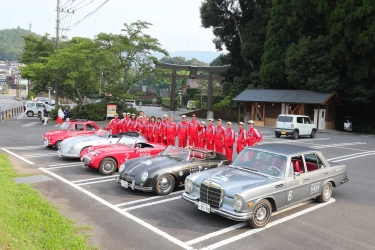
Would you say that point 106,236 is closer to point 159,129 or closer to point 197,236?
point 197,236

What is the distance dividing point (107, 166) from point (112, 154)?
41 centimetres

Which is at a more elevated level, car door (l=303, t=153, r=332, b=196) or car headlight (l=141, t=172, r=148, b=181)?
car door (l=303, t=153, r=332, b=196)

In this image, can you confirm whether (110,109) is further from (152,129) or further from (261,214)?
(261,214)

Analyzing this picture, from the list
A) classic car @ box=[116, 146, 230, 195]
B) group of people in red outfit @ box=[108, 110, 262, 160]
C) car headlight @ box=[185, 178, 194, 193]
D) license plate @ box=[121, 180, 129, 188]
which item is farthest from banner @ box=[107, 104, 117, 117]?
car headlight @ box=[185, 178, 194, 193]

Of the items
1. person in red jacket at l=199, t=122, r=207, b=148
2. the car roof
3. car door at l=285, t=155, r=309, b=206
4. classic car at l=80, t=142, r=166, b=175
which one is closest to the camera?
car door at l=285, t=155, r=309, b=206

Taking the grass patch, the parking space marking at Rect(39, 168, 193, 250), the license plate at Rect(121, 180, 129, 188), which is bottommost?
the parking space marking at Rect(39, 168, 193, 250)

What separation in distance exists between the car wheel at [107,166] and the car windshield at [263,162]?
4494 mm

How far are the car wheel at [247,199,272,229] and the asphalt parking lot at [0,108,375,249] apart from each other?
16cm

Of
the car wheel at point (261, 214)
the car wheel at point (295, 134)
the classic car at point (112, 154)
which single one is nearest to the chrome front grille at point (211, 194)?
the car wheel at point (261, 214)

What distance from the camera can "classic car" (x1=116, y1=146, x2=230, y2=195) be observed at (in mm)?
8406

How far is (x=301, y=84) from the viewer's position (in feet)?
113

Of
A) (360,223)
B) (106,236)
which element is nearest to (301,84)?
(360,223)

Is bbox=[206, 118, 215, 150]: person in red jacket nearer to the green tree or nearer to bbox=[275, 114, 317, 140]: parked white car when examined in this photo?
bbox=[275, 114, 317, 140]: parked white car

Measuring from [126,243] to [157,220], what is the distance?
124 cm
